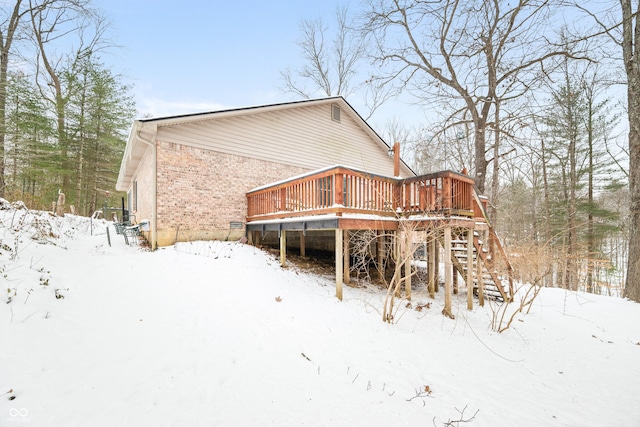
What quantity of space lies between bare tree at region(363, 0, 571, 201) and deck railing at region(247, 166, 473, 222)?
5.44 meters

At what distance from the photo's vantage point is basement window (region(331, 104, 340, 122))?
38.3ft

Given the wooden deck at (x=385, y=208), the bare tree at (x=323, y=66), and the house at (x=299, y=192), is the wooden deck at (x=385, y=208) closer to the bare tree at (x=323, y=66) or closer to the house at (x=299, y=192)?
the house at (x=299, y=192)

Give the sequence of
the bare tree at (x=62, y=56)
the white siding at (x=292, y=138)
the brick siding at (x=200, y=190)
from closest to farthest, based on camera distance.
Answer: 1. the brick siding at (x=200, y=190)
2. the white siding at (x=292, y=138)
3. the bare tree at (x=62, y=56)

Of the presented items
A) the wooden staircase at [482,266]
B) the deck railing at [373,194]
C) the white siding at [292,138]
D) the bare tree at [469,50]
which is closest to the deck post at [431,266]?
the wooden staircase at [482,266]

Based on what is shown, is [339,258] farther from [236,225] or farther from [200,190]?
[200,190]

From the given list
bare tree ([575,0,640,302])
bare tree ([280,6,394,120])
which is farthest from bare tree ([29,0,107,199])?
bare tree ([575,0,640,302])

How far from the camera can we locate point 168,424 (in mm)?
2373

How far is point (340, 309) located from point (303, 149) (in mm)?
7071

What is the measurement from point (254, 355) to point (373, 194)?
14.1 ft

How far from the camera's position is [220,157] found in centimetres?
875

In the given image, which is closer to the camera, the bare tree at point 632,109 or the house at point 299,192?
the house at point 299,192

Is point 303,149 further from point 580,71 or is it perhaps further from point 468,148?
point 580,71

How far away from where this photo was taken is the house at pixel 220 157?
7715 mm

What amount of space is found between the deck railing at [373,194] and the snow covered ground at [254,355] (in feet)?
6.97
